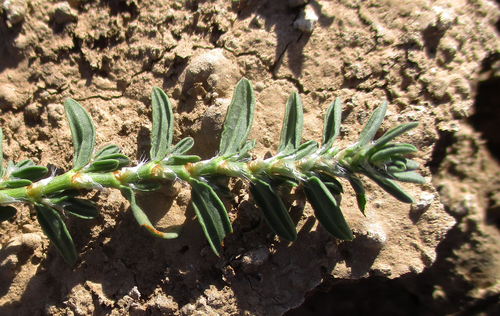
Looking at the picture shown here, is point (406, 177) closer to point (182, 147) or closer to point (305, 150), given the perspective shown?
point (305, 150)

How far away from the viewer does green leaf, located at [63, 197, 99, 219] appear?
8.11 feet

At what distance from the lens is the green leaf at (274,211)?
2502 mm

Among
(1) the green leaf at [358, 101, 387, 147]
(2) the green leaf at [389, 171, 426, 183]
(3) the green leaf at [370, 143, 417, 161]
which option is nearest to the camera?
(3) the green leaf at [370, 143, 417, 161]

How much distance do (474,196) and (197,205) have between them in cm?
257

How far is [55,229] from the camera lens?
2500 mm

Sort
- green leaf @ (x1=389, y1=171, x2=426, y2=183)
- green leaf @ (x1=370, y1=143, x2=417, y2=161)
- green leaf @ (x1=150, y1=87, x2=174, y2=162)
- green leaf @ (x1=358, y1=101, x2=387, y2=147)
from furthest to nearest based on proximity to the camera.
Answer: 1. green leaf @ (x1=150, y1=87, x2=174, y2=162)
2. green leaf @ (x1=358, y1=101, x2=387, y2=147)
3. green leaf @ (x1=389, y1=171, x2=426, y2=183)
4. green leaf @ (x1=370, y1=143, x2=417, y2=161)

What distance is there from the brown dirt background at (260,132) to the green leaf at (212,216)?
315mm

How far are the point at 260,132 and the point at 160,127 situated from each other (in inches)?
33.4

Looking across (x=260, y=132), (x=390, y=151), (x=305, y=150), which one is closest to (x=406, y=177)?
(x=390, y=151)

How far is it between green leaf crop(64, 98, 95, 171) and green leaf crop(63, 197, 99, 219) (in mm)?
299

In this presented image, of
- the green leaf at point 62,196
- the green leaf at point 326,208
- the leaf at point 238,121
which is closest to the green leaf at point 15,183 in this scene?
the green leaf at point 62,196

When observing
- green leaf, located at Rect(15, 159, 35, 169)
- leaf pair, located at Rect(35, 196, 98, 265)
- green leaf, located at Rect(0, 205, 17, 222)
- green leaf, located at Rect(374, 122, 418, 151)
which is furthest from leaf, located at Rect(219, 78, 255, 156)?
green leaf, located at Rect(0, 205, 17, 222)

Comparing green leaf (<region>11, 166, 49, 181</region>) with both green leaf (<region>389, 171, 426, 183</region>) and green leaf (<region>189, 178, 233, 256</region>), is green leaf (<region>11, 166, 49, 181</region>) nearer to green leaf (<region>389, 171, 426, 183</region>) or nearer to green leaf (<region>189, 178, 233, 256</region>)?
green leaf (<region>189, 178, 233, 256</region>)

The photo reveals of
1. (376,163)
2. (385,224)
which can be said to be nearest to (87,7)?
(376,163)
